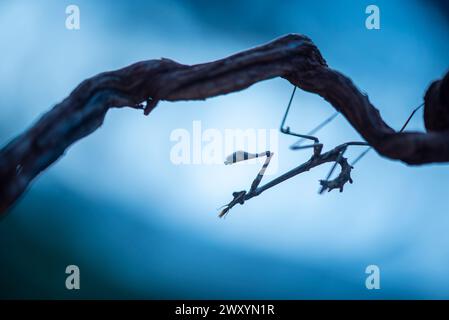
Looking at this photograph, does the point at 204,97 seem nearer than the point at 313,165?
Yes

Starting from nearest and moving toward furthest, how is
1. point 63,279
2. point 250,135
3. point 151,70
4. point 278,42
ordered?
point 151,70
point 278,42
point 250,135
point 63,279

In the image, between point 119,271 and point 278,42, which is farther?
point 119,271

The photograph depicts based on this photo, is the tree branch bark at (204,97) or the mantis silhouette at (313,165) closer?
the tree branch bark at (204,97)

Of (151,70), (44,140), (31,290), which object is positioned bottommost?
(31,290)

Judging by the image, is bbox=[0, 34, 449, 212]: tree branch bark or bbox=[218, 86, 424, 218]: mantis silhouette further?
bbox=[218, 86, 424, 218]: mantis silhouette
